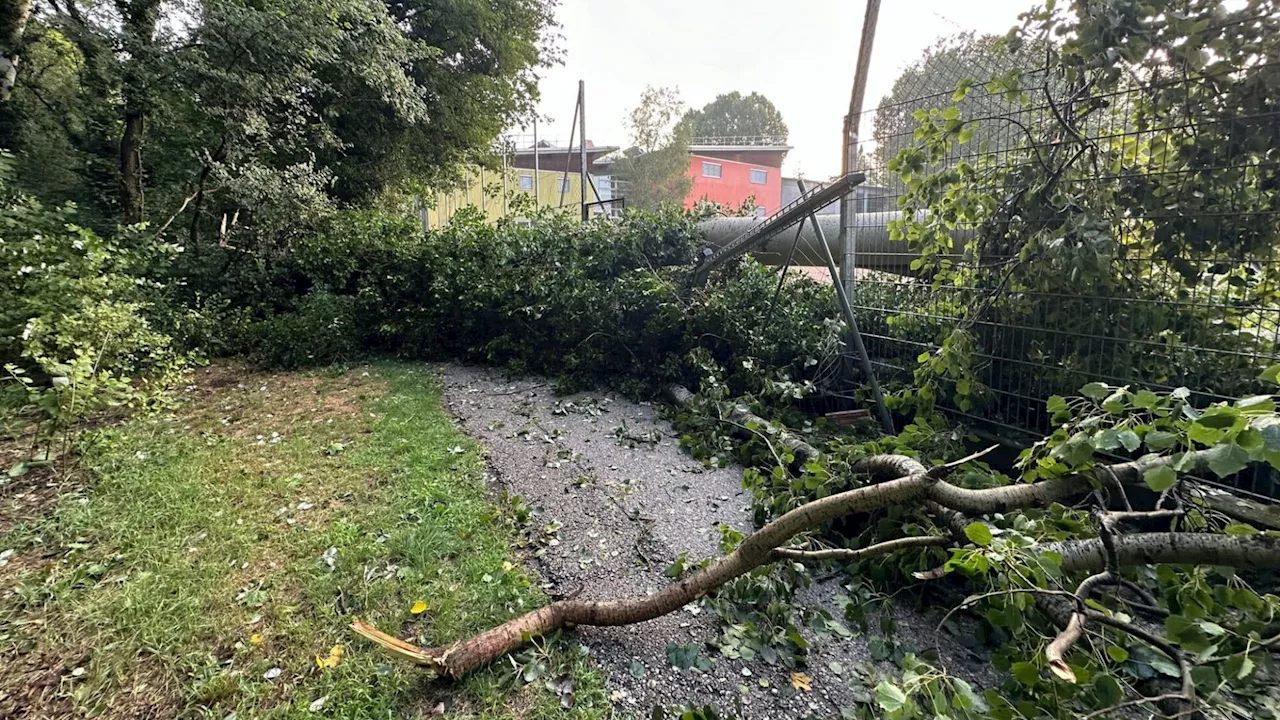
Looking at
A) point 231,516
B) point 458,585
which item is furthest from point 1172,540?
point 231,516

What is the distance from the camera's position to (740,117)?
4962 centimetres

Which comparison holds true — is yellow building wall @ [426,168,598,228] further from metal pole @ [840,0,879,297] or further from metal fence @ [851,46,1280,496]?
metal fence @ [851,46,1280,496]

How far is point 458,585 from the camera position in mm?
2070

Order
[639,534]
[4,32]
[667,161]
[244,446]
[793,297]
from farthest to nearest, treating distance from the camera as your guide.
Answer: [667,161] → [4,32] → [793,297] → [244,446] → [639,534]

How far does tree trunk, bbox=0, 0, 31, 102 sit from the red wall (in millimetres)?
26355

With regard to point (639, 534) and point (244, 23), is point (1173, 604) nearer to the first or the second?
point (639, 534)

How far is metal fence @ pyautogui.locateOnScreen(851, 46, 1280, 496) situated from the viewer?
1.98m

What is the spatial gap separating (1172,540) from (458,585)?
207 centimetres

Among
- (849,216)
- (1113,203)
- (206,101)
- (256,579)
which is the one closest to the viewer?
(256,579)

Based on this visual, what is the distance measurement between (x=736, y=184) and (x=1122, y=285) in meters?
32.8

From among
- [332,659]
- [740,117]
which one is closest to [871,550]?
[332,659]

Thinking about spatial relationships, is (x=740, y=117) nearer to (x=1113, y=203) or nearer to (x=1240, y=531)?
(x=1113, y=203)

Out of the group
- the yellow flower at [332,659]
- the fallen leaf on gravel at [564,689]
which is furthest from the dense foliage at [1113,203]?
the yellow flower at [332,659]

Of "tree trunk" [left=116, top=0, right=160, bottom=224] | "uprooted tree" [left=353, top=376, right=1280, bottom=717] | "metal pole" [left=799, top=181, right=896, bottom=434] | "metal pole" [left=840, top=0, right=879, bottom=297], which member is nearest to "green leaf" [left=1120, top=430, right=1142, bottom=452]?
"uprooted tree" [left=353, top=376, right=1280, bottom=717]
